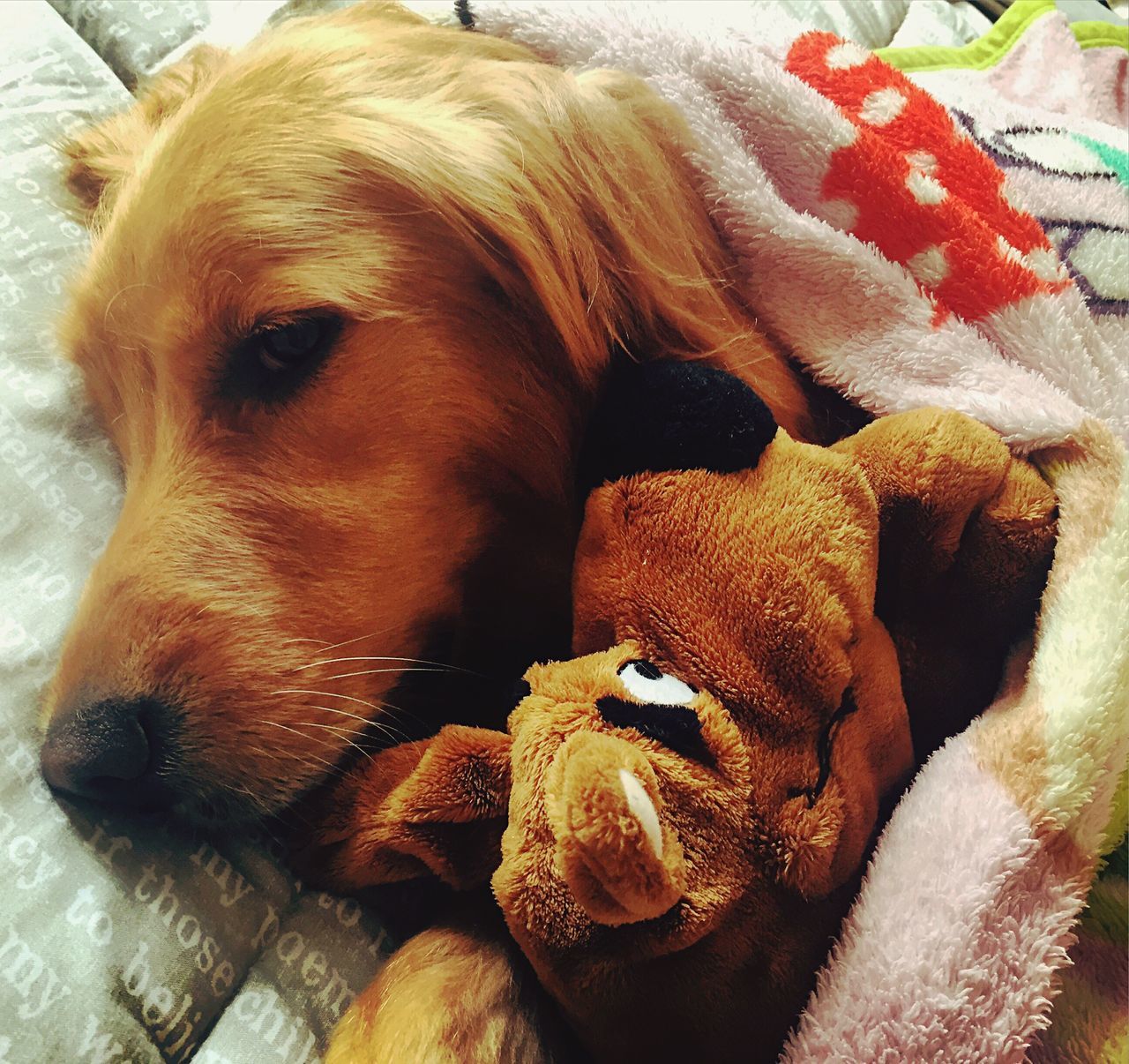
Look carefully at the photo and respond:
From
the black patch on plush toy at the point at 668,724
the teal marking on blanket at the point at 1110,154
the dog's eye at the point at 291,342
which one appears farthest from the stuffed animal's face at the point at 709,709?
the teal marking on blanket at the point at 1110,154

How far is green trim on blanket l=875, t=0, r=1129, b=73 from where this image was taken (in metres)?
1.62

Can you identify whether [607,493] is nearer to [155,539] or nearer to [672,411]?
[672,411]

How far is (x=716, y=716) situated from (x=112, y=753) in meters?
0.45

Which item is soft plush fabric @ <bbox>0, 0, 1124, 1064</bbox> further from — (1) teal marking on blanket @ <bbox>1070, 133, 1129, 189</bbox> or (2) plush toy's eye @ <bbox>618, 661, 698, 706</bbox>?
(2) plush toy's eye @ <bbox>618, 661, 698, 706</bbox>

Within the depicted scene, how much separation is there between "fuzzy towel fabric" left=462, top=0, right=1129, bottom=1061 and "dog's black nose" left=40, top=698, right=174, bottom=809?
504 mm

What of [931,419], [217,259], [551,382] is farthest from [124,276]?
[931,419]

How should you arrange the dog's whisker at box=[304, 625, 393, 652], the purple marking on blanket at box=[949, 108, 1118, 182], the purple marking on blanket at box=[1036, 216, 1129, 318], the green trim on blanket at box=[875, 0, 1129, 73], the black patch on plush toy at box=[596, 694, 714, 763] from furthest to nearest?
1. the green trim on blanket at box=[875, 0, 1129, 73]
2. the purple marking on blanket at box=[949, 108, 1118, 182]
3. the purple marking on blanket at box=[1036, 216, 1129, 318]
4. the dog's whisker at box=[304, 625, 393, 652]
5. the black patch on plush toy at box=[596, 694, 714, 763]

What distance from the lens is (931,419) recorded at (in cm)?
70

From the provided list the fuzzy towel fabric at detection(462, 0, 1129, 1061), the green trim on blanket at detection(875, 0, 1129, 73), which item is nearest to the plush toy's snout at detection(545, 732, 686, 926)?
the fuzzy towel fabric at detection(462, 0, 1129, 1061)

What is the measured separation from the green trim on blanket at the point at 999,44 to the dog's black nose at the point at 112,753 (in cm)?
164

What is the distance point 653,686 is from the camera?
570 mm

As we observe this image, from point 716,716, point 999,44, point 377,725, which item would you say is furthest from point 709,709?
point 999,44

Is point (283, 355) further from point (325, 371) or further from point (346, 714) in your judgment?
point (346, 714)

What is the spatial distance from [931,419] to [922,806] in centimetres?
30
